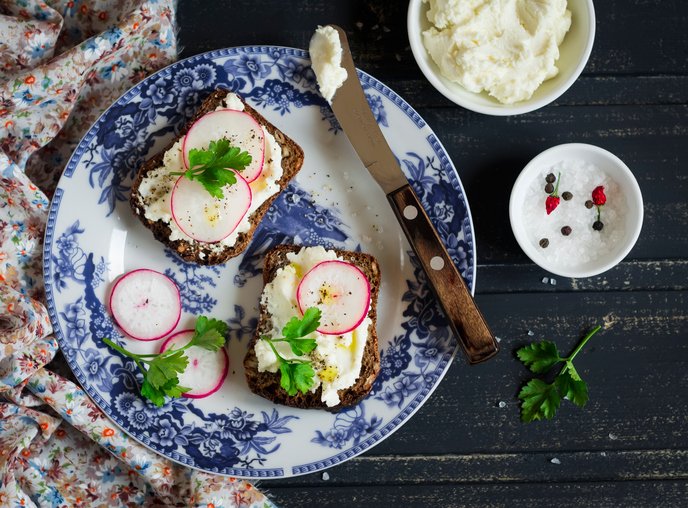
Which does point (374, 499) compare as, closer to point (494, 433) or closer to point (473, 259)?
point (494, 433)

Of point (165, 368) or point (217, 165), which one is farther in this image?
point (165, 368)

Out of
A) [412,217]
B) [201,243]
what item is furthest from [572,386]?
[201,243]

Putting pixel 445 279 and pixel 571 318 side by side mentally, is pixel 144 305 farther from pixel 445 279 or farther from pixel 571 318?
pixel 571 318

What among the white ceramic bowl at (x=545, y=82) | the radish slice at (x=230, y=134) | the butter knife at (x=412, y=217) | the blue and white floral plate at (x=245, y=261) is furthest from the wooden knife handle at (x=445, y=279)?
the radish slice at (x=230, y=134)

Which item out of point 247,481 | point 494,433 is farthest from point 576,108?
point 247,481

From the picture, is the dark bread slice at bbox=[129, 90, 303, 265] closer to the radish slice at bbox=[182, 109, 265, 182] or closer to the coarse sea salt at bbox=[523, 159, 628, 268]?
the radish slice at bbox=[182, 109, 265, 182]

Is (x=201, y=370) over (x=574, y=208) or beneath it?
over
